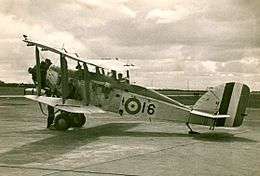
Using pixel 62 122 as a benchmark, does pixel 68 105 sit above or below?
above

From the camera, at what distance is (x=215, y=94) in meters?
12.0

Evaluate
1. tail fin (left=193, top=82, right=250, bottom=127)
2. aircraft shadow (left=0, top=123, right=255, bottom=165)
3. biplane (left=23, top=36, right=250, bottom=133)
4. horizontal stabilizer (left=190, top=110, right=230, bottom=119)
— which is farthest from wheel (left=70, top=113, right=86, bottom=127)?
tail fin (left=193, top=82, right=250, bottom=127)

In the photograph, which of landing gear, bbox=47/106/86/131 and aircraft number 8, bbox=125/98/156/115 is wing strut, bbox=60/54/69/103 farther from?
aircraft number 8, bbox=125/98/156/115

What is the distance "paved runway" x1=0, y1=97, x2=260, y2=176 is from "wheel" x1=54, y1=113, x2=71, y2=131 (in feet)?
1.10

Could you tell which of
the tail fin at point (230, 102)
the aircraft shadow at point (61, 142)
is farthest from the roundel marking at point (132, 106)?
the tail fin at point (230, 102)

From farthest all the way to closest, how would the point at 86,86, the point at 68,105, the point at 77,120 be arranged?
the point at 77,120 < the point at 86,86 < the point at 68,105

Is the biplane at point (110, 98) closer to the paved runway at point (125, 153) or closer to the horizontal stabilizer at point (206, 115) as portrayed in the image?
the horizontal stabilizer at point (206, 115)

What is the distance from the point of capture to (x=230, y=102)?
460 inches

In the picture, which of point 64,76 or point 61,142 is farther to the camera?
point 64,76

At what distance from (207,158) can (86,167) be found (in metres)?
2.67

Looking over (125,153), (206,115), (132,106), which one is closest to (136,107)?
(132,106)

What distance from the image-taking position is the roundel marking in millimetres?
12753

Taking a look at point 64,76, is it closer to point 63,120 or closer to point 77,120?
point 63,120

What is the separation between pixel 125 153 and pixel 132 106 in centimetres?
409
